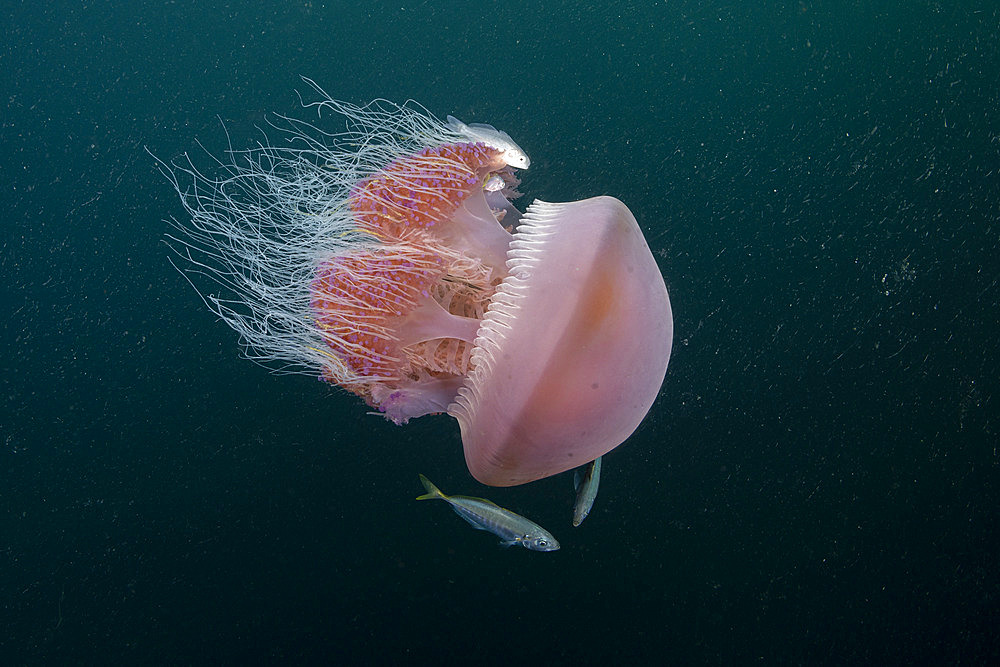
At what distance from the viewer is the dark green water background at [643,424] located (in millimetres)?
2564

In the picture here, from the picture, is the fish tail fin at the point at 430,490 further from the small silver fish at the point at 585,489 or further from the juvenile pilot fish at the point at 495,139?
the juvenile pilot fish at the point at 495,139

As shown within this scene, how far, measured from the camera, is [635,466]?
2809 millimetres

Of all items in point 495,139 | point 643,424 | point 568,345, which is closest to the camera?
point 568,345

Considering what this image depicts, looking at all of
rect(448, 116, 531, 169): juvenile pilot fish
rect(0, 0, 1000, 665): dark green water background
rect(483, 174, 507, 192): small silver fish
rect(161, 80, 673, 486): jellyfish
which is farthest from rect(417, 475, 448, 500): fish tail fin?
rect(448, 116, 531, 169): juvenile pilot fish

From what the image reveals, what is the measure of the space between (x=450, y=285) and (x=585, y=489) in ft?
3.77

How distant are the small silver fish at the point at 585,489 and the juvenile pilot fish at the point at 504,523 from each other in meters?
0.17

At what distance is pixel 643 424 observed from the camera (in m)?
2.79

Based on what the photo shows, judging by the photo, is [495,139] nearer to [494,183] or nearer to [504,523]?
[494,183]

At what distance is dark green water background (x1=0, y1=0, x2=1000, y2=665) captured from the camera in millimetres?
2564

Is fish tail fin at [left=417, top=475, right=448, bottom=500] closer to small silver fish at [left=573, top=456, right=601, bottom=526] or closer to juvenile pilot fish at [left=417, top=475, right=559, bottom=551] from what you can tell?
juvenile pilot fish at [left=417, top=475, right=559, bottom=551]

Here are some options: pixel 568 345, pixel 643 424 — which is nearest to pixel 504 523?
pixel 643 424

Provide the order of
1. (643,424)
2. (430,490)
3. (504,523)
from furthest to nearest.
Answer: (643,424) → (430,490) → (504,523)

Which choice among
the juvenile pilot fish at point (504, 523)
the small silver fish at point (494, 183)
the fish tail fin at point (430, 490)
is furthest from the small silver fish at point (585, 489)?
the small silver fish at point (494, 183)

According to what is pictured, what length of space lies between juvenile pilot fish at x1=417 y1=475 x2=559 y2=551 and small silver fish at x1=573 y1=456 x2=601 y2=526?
17cm
